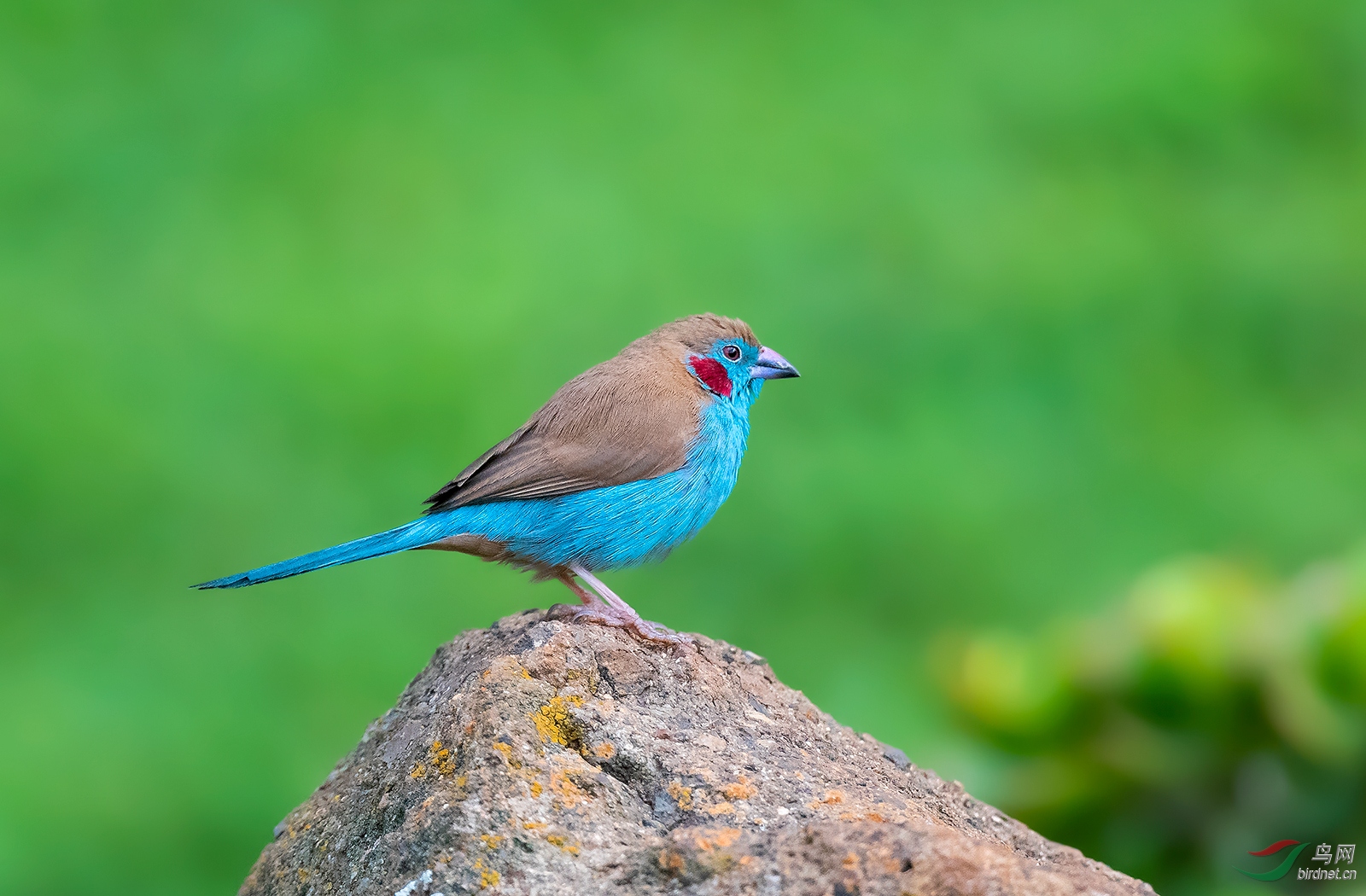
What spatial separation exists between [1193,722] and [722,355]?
6.55 ft

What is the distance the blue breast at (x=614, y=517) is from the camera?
421 centimetres

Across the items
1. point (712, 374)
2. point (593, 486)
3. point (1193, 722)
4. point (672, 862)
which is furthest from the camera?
point (1193, 722)

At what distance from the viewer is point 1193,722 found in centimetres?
514

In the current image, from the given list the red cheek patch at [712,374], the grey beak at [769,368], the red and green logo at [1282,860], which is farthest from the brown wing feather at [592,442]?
the red and green logo at [1282,860]

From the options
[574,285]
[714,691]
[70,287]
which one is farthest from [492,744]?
[70,287]

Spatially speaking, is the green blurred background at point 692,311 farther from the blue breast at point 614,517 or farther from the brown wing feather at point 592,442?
the brown wing feather at point 592,442

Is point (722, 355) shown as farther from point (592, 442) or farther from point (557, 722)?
point (557, 722)

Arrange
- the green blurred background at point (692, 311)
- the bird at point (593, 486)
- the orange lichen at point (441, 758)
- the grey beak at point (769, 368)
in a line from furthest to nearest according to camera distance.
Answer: the green blurred background at point (692, 311) → the grey beak at point (769, 368) → the bird at point (593, 486) → the orange lichen at point (441, 758)

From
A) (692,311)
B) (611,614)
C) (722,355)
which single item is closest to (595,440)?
(611,614)

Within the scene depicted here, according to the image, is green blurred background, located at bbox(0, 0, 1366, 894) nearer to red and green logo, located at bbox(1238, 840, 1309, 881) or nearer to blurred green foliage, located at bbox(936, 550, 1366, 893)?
blurred green foliage, located at bbox(936, 550, 1366, 893)

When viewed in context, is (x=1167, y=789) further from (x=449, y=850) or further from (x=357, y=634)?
(x=357, y=634)

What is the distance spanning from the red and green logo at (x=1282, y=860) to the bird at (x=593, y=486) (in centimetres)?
200

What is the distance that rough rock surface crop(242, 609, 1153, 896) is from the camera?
2598mm

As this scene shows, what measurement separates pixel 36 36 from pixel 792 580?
5.49 meters
